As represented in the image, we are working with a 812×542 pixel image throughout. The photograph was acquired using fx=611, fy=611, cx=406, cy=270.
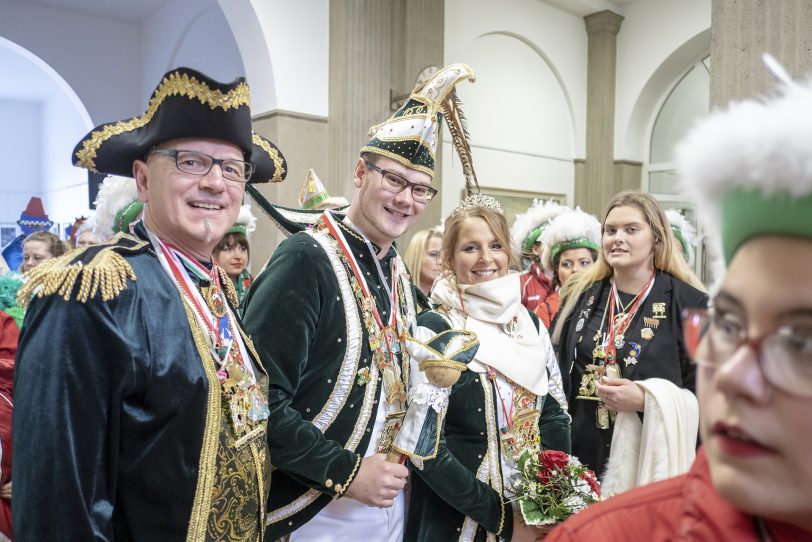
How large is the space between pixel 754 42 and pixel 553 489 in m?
1.88

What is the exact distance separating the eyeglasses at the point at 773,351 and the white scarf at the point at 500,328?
1422 mm

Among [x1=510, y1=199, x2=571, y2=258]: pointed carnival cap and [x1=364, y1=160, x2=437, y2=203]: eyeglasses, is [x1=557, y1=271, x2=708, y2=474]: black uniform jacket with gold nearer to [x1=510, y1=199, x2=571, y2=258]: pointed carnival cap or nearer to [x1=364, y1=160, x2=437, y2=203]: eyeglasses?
[x1=364, y1=160, x2=437, y2=203]: eyeglasses

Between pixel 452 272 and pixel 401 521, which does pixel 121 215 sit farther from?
pixel 401 521

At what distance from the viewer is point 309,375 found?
1.64 meters

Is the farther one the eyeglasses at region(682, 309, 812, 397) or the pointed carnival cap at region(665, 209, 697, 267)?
the pointed carnival cap at region(665, 209, 697, 267)

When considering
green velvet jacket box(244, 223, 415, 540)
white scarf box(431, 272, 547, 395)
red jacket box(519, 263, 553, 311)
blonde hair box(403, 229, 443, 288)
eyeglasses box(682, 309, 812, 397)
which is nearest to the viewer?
eyeglasses box(682, 309, 812, 397)

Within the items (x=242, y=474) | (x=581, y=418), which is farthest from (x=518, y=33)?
(x=242, y=474)

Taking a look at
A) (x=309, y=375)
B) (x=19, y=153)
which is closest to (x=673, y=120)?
(x=309, y=375)

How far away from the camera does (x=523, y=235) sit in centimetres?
481

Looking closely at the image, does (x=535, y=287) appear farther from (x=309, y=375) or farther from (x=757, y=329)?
(x=757, y=329)

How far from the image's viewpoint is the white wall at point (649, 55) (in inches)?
336

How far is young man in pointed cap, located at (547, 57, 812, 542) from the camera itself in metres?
0.55

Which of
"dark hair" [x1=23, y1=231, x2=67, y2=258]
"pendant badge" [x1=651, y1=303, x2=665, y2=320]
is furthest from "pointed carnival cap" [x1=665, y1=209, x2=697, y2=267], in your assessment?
"dark hair" [x1=23, y1=231, x2=67, y2=258]

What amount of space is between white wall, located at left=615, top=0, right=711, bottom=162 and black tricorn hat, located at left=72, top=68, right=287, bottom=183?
8.70 m
